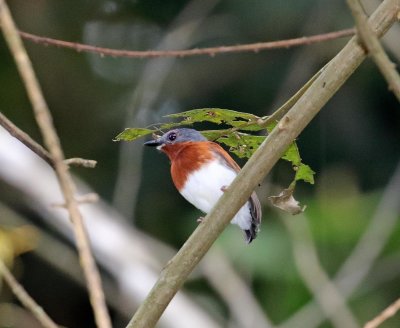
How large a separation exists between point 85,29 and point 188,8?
56 cm

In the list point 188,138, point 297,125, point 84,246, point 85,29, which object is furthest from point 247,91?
point 84,246

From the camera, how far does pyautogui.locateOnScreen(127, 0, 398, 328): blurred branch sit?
3.67ft

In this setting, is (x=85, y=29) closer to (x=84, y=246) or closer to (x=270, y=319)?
(x=270, y=319)

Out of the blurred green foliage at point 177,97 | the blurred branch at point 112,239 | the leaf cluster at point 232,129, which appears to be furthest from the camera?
the blurred green foliage at point 177,97

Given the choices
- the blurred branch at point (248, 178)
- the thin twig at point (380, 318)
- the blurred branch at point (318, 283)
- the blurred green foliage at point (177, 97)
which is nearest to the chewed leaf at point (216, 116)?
the blurred branch at point (248, 178)

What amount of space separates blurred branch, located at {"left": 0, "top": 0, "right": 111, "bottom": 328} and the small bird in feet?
3.98

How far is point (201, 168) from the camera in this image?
2150mm

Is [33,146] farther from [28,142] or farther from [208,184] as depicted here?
[208,184]

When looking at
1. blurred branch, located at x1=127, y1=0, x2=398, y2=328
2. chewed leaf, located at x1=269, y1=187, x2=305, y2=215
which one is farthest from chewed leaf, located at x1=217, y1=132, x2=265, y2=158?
blurred branch, located at x1=127, y1=0, x2=398, y2=328

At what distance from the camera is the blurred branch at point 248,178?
1120mm

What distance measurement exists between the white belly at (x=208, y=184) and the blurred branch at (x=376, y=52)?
1095mm

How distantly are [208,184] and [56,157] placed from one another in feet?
4.19

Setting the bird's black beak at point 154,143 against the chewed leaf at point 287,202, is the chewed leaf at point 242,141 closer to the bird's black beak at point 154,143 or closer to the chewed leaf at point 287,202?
the chewed leaf at point 287,202

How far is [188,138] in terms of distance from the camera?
219 cm
